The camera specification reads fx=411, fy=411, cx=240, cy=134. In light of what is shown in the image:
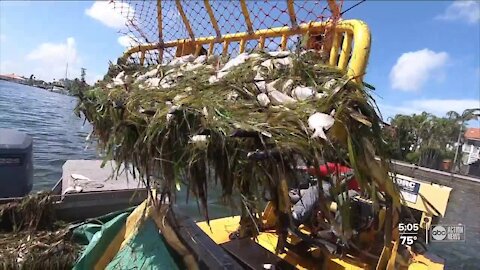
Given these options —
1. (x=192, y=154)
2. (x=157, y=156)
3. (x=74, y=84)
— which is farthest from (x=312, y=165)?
(x=74, y=84)

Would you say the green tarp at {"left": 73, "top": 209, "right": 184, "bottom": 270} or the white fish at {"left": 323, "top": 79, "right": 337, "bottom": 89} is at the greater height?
the white fish at {"left": 323, "top": 79, "right": 337, "bottom": 89}

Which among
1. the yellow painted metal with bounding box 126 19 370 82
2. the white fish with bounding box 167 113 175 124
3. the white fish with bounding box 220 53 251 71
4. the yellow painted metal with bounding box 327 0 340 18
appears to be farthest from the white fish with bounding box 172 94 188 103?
the yellow painted metal with bounding box 327 0 340 18

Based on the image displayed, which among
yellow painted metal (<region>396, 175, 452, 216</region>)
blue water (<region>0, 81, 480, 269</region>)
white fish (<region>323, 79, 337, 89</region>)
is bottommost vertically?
blue water (<region>0, 81, 480, 269</region>)

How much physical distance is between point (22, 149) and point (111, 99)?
126 inches

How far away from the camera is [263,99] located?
1857mm

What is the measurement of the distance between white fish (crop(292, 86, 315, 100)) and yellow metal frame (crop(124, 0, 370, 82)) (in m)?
0.21

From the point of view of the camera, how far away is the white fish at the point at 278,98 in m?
1.82

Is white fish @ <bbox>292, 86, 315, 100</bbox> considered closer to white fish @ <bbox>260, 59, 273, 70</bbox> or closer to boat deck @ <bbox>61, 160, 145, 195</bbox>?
white fish @ <bbox>260, 59, 273, 70</bbox>

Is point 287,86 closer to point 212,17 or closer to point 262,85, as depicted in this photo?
point 262,85

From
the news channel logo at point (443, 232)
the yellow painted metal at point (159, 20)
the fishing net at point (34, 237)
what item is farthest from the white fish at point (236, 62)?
the news channel logo at point (443, 232)

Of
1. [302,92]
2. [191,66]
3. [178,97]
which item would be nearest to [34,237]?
[191,66]

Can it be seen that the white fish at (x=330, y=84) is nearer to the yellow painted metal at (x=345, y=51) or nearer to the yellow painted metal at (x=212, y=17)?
the yellow painted metal at (x=345, y=51)

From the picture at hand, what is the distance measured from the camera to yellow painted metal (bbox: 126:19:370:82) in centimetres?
201

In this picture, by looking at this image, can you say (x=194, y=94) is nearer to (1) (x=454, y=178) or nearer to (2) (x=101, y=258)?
(2) (x=101, y=258)
